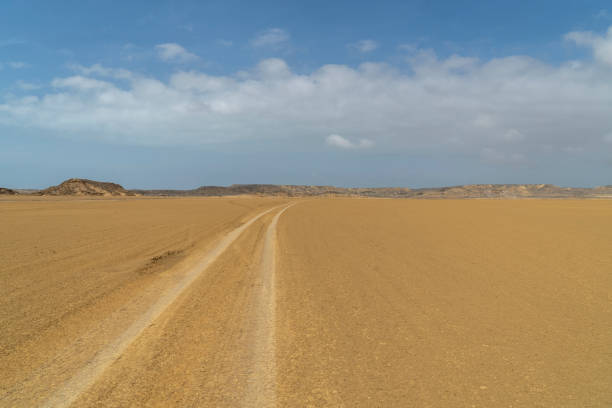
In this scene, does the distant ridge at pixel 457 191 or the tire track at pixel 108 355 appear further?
the distant ridge at pixel 457 191

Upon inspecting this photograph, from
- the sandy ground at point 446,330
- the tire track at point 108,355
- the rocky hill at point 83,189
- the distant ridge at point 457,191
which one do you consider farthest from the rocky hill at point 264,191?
the tire track at point 108,355

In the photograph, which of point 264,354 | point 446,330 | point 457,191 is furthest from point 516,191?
point 264,354

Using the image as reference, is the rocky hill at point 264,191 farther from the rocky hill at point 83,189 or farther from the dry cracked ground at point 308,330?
the dry cracked ground at point 308,330

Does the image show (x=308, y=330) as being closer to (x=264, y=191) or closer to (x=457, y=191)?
(x=457, y=191)

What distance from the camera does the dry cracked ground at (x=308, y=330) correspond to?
252 cm

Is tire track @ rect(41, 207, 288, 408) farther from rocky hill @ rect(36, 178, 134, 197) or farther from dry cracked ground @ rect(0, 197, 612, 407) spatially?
rocky hill @ rect(36, 178, 134, 197)

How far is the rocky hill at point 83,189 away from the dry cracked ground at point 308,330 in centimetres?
6622

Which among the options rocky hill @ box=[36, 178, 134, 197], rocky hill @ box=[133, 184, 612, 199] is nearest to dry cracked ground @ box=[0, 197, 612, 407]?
rocky hill @ box=[36, 178, 134, 197]

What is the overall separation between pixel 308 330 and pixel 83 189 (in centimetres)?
7389

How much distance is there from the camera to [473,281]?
5.43 m

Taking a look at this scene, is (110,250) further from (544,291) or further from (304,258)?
(544,291)

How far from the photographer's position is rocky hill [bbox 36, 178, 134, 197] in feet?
206

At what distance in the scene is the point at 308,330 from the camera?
11.8ft

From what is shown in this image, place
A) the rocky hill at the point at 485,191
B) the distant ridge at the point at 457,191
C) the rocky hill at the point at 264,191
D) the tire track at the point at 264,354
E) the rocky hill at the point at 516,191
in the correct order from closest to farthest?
the tire track at the point at 264,354 < the distant ridge at the point at 457,191 < the rocky hill at the point at 485,191 < the rocky hill at the point at 516,191 < the rocky hill at the point at 264,191
